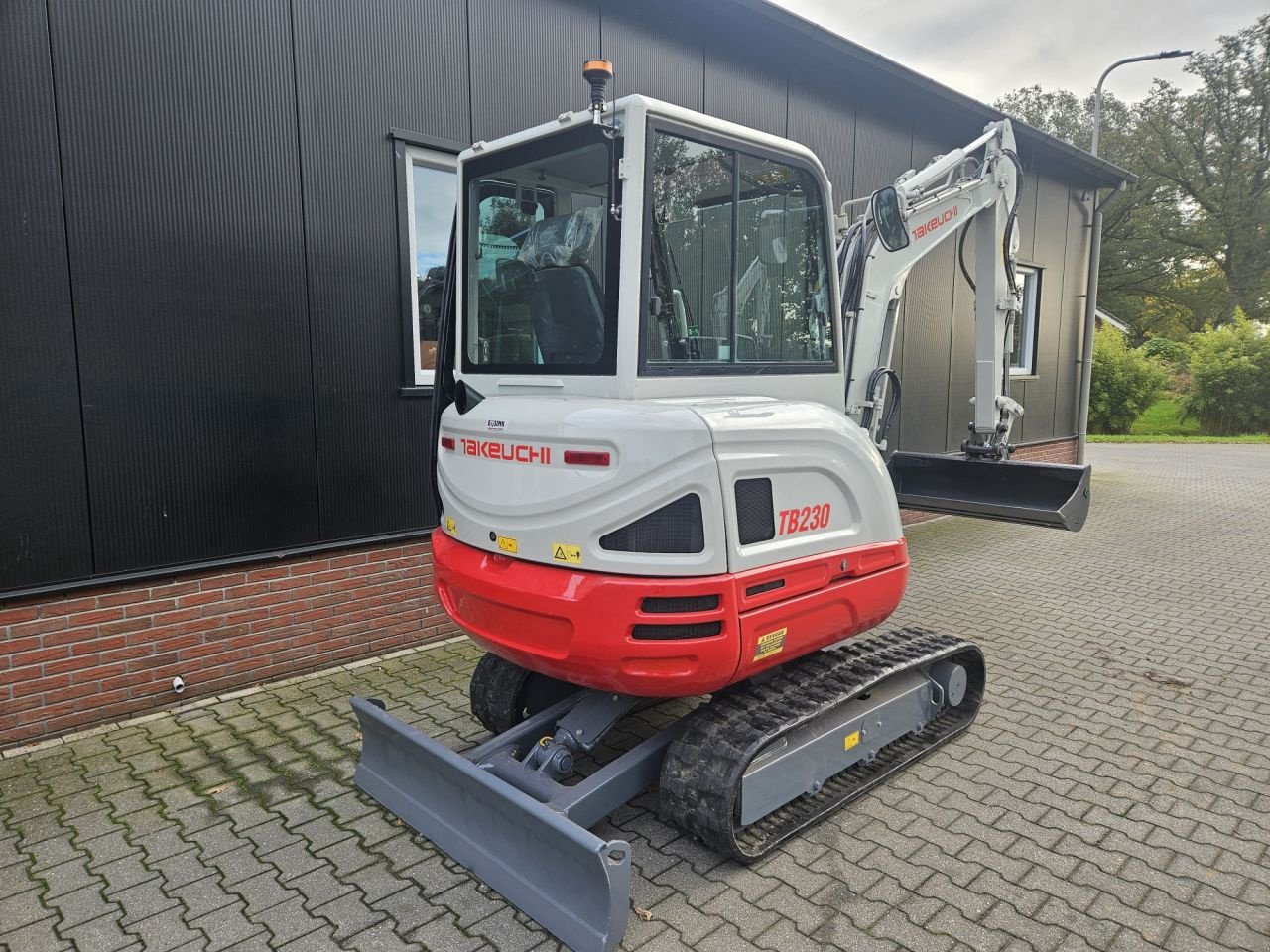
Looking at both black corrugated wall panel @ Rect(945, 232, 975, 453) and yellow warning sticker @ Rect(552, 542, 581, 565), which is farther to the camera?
black corrugated wall panel @ Rect(945, 232, 975, 453)

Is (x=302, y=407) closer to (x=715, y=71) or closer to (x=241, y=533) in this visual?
(x=241, y=533)

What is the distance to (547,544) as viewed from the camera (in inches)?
124

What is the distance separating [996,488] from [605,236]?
3.47m

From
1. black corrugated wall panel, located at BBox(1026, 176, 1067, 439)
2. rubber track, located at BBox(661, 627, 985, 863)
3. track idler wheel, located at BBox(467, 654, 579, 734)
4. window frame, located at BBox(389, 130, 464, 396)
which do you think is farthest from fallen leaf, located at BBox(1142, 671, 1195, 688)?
black corrugated wall panel, located at BBox(1026, 176, 1067, 439)

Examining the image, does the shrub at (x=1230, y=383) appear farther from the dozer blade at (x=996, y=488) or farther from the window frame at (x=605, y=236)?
the window frame at (x=605, y=236)

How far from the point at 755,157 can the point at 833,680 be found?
225 cm

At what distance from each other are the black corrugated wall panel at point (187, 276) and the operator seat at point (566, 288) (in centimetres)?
213

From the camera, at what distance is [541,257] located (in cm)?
350

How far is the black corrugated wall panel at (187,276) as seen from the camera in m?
4.30

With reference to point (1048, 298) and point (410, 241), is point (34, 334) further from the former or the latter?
point (1048, 298)

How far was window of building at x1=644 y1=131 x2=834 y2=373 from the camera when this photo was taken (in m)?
3.23

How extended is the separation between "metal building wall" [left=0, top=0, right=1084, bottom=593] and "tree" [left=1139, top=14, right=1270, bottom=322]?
1380 inches

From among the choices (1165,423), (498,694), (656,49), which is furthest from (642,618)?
(1165,423)

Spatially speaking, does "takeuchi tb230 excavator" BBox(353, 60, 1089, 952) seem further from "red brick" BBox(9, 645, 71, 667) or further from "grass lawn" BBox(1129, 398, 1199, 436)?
"grass lawn" BBox(1129, 398, 1199, 436)
